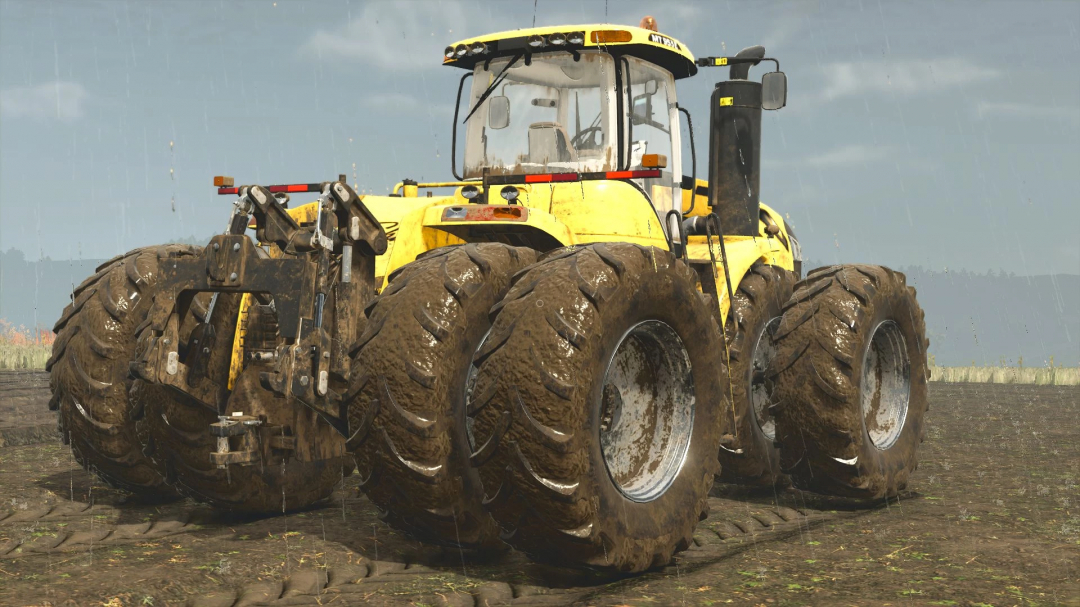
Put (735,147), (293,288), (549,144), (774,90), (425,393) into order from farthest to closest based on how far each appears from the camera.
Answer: (735,147), (774,90), (549,144), (293,288), (425,393)

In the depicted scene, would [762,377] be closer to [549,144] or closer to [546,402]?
[549,144]

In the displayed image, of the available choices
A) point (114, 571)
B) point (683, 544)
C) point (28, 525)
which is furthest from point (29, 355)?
point (683, 544)

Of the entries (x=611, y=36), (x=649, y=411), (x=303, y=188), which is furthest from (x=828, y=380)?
(x=303, y=188)

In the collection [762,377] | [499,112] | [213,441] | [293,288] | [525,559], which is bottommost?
[525,559]

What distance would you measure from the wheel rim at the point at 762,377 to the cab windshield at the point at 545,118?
6.08ft

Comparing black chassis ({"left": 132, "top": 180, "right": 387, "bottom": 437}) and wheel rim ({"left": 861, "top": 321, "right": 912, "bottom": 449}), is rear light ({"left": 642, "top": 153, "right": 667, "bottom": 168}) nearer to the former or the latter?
black chassis ({"left": 132, "top": 180, "right": 387, "bottom": 437})

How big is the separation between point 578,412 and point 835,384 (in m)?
2.72

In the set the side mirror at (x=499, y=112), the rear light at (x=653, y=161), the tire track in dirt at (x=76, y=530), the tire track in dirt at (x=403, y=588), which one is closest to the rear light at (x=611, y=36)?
the side mirror at (x=499, y=112)

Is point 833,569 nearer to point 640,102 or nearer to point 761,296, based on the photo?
point 761,296

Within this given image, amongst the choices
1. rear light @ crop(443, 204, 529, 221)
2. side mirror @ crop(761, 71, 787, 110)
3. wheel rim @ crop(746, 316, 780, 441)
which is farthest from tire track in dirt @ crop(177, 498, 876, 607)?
side mirror @ crop(761, 71, 787, 110)

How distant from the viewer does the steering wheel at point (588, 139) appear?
6.58 metres

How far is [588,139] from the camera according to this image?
666 centimetres

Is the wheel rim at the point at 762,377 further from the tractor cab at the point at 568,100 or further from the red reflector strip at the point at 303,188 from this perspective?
the red reflector strip at the point at 303,188

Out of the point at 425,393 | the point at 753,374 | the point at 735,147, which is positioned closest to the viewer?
the point at 425,393
